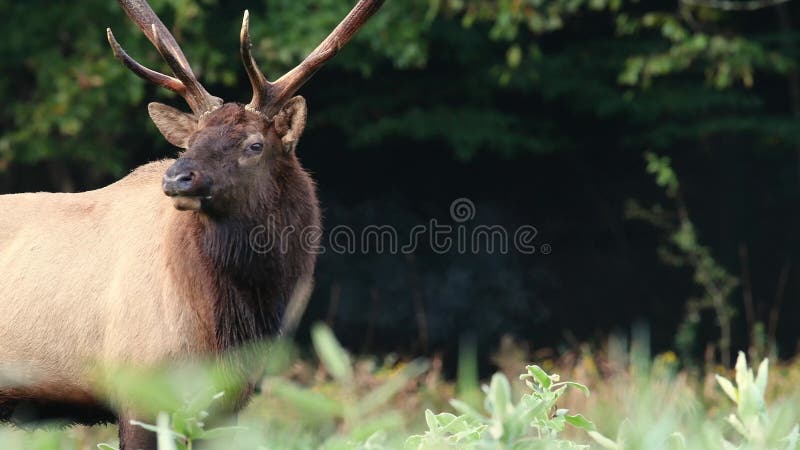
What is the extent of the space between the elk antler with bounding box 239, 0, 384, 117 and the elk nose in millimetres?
601

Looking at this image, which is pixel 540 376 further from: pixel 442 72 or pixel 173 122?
pixel 442 72

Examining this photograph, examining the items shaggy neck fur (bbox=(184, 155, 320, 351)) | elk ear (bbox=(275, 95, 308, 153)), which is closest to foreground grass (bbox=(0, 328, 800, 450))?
shaggy neck fur (bbox=(184, 155, 320, 351))

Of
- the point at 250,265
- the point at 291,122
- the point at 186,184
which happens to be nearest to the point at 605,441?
the point at 186,184

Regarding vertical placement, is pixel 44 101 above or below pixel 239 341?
above

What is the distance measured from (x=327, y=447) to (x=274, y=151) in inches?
136

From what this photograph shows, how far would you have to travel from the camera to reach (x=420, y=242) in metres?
12.0

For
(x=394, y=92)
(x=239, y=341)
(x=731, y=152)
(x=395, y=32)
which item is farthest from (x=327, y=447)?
(x=731, y=152)

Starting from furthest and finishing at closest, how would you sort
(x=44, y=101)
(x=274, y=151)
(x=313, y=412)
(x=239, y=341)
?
(x=44, y=101) → (x=274, y=151) → (x=239, y=341) → (x=313, y=412)

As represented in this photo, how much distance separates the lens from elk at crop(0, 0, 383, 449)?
4.14m

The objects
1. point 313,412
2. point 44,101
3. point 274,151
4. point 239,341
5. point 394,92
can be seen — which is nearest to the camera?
point 313,412

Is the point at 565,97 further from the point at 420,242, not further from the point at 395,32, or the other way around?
the point at 395,32

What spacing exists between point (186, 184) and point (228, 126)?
0.43 meters

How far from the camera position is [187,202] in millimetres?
4016

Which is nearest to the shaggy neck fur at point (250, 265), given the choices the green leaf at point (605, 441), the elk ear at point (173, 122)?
the elk ear at point (173, 122)
